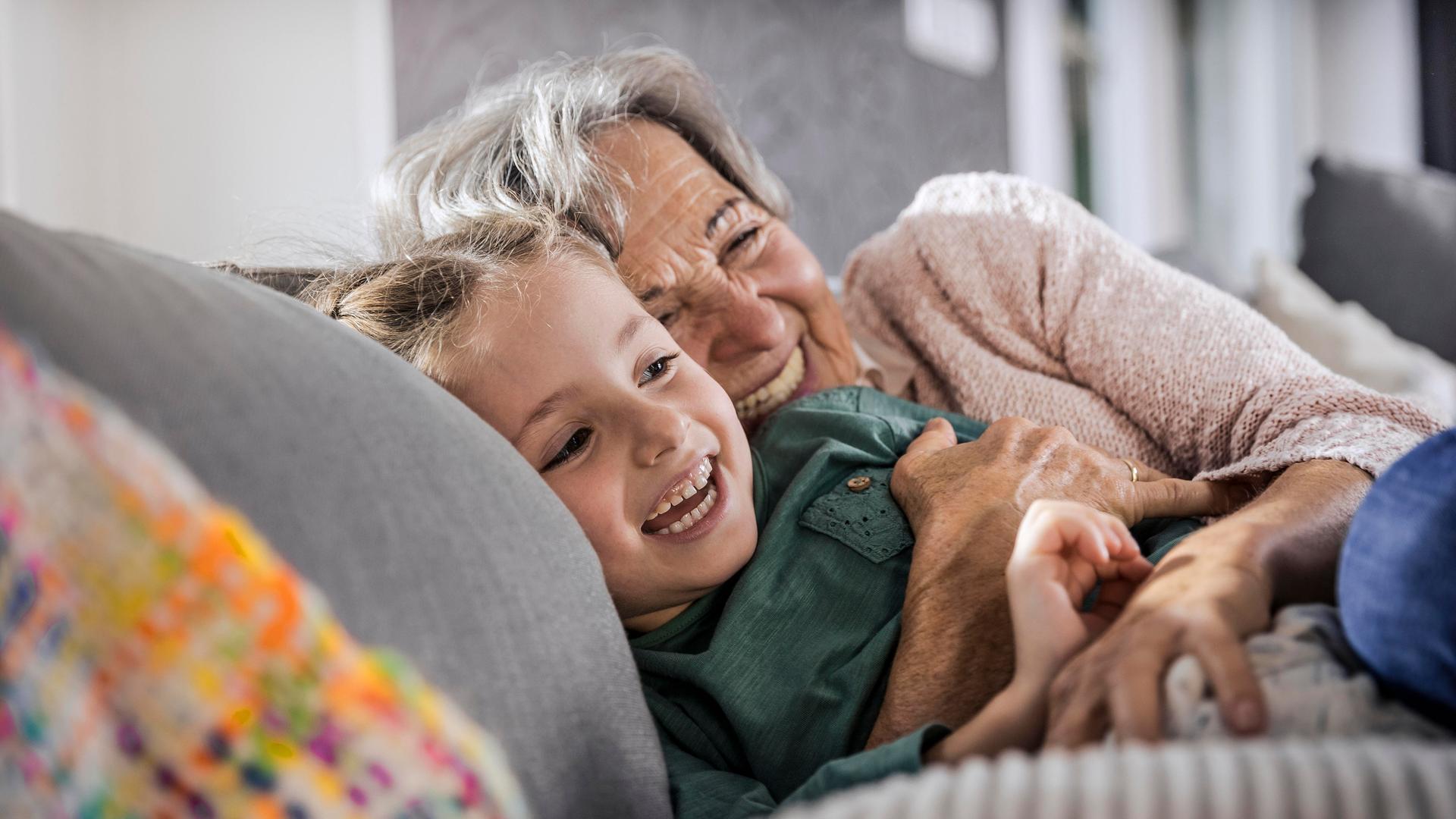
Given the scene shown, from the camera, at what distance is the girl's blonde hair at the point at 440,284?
1.01 meters

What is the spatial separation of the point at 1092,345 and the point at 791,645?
1.91 ft

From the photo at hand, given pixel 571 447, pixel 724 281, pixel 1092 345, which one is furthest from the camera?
pixel 724 281

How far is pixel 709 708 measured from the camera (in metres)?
0.91

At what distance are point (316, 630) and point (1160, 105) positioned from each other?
19.9 ft

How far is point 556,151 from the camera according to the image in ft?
4.30

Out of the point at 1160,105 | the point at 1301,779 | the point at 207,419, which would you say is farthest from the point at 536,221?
the point at 1160,105

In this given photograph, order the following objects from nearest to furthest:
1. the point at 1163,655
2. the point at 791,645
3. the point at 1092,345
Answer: the point at 1163,655 → the point at 791,645 → the point at 1092,345

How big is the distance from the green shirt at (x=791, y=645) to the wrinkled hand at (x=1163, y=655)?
0.35 ft

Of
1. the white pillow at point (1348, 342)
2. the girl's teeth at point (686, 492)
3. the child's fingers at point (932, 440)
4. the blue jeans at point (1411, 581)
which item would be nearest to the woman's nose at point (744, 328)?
the child's fingers at point (932, 440)

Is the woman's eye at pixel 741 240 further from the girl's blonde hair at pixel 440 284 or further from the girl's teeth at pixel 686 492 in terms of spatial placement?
the girl's teeth at pixel 686 492

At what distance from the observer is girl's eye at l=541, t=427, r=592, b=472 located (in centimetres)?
98

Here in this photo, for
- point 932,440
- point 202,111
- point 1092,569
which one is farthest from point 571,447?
point 202,111

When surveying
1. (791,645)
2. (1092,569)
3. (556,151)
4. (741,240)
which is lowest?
(791,645)

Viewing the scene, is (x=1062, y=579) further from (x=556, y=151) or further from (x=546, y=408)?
(x=556, y=151)
